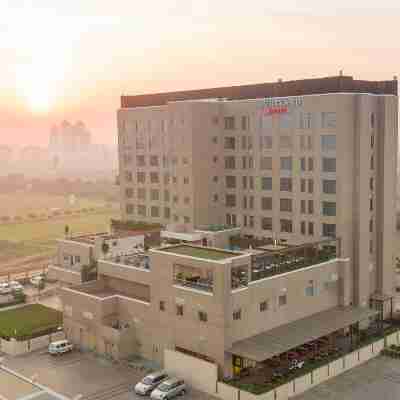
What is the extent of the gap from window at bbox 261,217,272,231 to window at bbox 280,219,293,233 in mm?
1683

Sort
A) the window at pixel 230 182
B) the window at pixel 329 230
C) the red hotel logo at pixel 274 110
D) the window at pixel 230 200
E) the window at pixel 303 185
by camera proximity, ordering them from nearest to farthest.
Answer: the window at pixel 329 230 → the window at pixel 303 185 → the red hotel logo at pixel 274 110 → the window at pixel 230 182 → the window at pixel 230 200

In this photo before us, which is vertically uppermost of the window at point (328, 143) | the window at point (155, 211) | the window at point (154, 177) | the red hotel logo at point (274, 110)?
the red hotel logo at point (274, 110)

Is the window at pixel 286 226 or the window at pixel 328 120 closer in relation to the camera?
the window at pixel 328 120

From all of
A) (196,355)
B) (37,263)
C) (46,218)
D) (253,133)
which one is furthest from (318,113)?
(46,218)

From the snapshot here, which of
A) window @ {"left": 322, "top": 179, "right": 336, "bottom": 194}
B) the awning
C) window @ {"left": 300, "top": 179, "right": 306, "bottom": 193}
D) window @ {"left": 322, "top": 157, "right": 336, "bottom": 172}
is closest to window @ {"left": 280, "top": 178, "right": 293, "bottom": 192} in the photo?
window @ {"left": 300, "top": 179, "right": 306, "bottom": 193}

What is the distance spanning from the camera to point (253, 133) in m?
65.1

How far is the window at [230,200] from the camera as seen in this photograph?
68.0m

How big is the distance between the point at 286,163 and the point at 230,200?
9.34m

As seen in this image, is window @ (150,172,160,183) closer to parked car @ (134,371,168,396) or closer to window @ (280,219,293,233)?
window @ (280,219,293,233)

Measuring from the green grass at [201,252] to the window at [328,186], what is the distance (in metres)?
15.9

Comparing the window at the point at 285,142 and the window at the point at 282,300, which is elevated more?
the window at the point at 285,142

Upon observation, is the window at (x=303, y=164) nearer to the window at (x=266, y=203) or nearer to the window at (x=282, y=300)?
the window at (x=266, y=203)

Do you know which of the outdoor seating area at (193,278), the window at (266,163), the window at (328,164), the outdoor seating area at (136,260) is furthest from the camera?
the window at (266,163)

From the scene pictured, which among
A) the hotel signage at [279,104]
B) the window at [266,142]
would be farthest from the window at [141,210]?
the hotel signage at [279,104]
